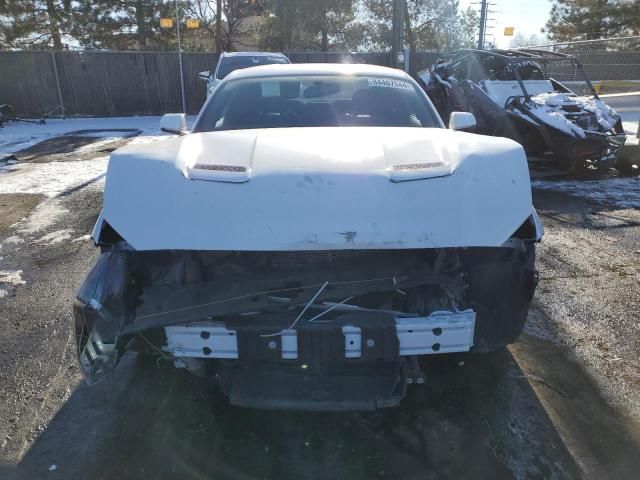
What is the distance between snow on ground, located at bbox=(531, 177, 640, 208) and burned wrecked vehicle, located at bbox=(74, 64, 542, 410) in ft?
16.8

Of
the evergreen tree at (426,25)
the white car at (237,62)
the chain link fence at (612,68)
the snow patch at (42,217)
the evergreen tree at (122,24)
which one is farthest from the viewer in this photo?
the evergreen tree at (426,25)

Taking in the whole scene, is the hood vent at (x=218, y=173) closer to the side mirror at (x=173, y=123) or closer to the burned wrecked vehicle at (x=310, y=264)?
the burned wrecked vehicle at (x=310, y=264)

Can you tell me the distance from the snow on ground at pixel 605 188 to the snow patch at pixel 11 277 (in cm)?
692

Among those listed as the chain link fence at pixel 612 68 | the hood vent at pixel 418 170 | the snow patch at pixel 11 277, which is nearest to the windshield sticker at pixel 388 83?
the hood vent at pixel 418 170

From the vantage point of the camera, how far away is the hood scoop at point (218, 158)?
88.0 inches

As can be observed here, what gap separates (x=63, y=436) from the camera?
2457 mm

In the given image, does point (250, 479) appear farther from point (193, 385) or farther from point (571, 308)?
point (571, 308)

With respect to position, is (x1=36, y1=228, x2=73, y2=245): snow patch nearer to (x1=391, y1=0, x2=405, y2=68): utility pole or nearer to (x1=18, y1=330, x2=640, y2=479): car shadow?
(x1=18, y1=330, x2=640, y2=479): car shadow

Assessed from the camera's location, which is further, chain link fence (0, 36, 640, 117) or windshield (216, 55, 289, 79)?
chain link fence (0, 36, 640, 117)

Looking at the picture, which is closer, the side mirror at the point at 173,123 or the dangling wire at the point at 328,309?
the dangling wire at the point at 328,309

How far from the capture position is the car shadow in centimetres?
224

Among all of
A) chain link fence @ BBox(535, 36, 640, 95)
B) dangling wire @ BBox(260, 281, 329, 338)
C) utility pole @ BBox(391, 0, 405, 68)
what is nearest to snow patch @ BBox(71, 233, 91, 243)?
dangling wire @ BBox(260, 281, 329, 338)

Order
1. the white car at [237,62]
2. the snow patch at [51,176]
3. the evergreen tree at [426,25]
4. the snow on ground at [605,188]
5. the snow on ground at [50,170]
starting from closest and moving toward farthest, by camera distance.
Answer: the snow on ground at [50,170] → the snow on ground at [605,188] → the snow patch at [51,176] → the white car at [237,62] → the evergreen tree at [426,25]

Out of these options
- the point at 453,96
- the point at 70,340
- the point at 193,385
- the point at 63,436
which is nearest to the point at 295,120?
the point at 193,385
